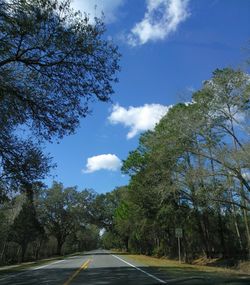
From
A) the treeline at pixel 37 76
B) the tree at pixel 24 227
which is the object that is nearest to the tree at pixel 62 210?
the tree at pixel 24 227

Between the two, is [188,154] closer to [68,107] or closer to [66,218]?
[68,107]

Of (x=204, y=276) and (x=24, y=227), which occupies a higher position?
(x=24, y=227)

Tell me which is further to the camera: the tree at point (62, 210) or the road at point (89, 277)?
the tree at point (62, 210)

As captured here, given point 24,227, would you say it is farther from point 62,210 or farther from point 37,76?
point 37,76

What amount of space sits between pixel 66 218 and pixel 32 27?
253 ft

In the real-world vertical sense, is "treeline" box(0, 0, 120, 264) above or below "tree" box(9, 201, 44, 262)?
below

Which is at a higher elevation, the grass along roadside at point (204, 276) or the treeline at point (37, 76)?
the treeline at point (37, 76)

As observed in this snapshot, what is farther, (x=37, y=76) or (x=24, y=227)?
(x=24, y=227)

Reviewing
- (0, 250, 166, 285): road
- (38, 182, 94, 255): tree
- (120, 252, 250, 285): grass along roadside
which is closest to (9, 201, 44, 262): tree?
(38, 182, 94, 255): tree

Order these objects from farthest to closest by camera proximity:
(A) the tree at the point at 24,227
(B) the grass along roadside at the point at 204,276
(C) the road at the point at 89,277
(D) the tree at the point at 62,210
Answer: (D) the tree at the point at 62,210, (A) the tree at the point at 24,227, (C) the road at the point at 89,277, (B) the grass along roadside at the point at 204,276

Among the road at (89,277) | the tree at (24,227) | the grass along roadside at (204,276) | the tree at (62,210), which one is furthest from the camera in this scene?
the tree at (62,210)

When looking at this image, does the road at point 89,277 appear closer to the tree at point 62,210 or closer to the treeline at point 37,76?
the treeline at point 37,76

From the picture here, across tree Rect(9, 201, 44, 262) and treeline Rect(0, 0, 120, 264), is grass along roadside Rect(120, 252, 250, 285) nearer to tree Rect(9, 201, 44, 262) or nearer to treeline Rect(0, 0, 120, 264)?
treeline Rect(0, 0, 120, 264)

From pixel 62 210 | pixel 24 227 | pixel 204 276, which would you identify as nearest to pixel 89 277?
pixel 204 276
